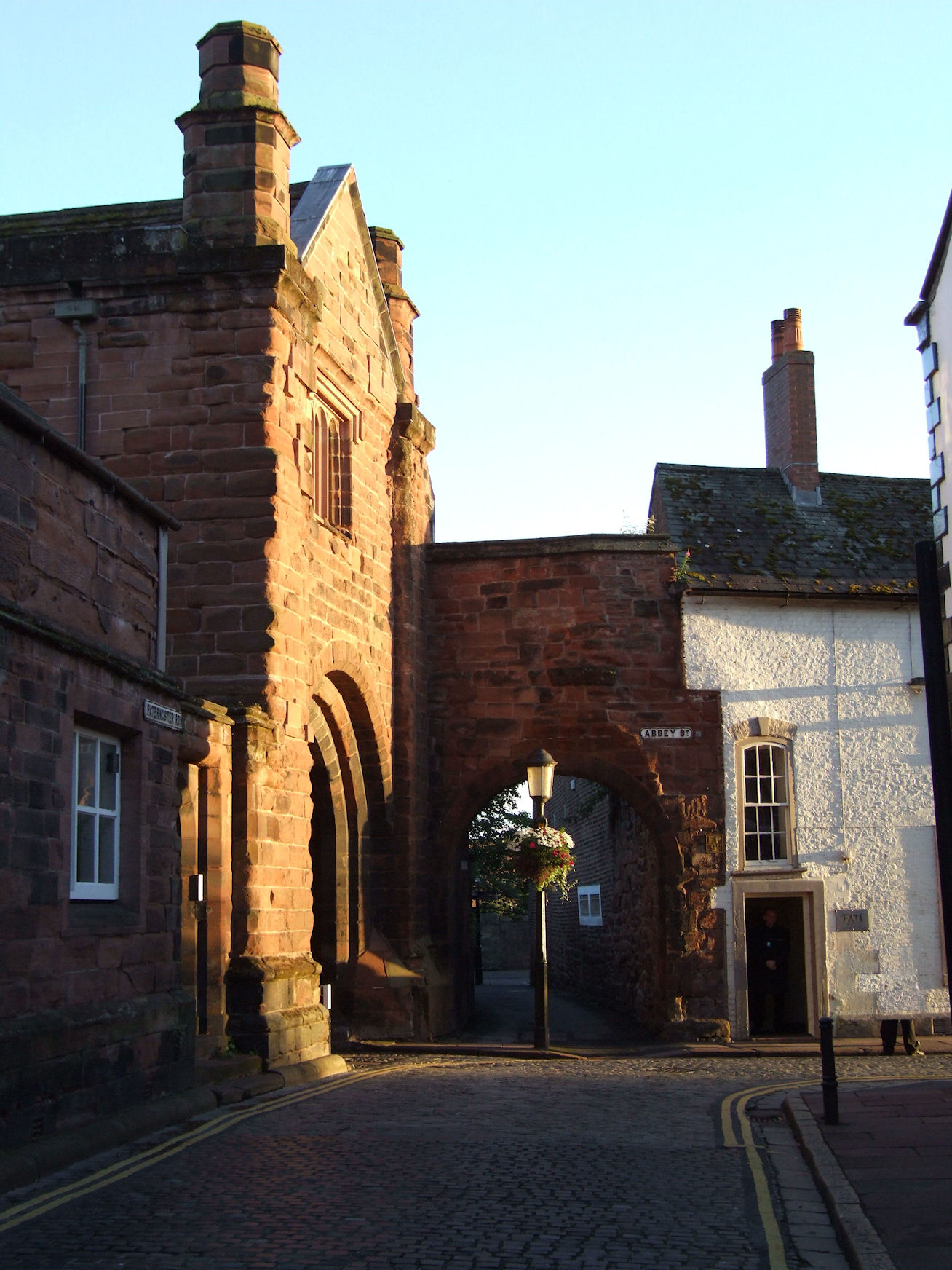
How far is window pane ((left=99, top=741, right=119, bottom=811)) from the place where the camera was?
9.93 m

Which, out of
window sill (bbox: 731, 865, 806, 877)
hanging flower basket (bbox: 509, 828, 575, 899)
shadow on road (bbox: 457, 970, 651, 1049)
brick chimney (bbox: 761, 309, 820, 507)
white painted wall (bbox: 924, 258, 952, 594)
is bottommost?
shadow on road (bbox: 457, 970, 651, 1049)

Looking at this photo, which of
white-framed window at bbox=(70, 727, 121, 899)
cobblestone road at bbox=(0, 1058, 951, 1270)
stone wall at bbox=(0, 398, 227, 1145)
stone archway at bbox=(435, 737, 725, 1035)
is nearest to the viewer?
cobblestone road at bbox=(0, 1058, 951, 1270)

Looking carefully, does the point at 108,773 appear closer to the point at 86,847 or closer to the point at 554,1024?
the point at 86,847

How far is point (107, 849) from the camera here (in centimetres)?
1004

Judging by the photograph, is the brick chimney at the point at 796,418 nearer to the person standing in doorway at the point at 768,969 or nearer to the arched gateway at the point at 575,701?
the arched gateway at the point at 575,701

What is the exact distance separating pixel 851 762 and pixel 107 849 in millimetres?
12189

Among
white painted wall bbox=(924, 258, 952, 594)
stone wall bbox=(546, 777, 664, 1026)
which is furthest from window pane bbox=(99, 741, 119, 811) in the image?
stone wall bbox=(546, 777, 664, 1026)

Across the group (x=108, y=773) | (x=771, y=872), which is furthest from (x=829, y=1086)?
(x=771, y=872)

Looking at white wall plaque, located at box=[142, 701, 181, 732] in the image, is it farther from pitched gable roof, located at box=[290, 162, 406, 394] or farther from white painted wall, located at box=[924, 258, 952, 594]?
pitched gable roof, located at box=[290, 162, 406, 394]

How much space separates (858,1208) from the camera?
6.97 metres

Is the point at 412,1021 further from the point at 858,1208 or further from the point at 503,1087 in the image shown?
the point at 858,1208

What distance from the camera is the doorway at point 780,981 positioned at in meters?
19.4

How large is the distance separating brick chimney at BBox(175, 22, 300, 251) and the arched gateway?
654 cm

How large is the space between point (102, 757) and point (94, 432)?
5.23 m
